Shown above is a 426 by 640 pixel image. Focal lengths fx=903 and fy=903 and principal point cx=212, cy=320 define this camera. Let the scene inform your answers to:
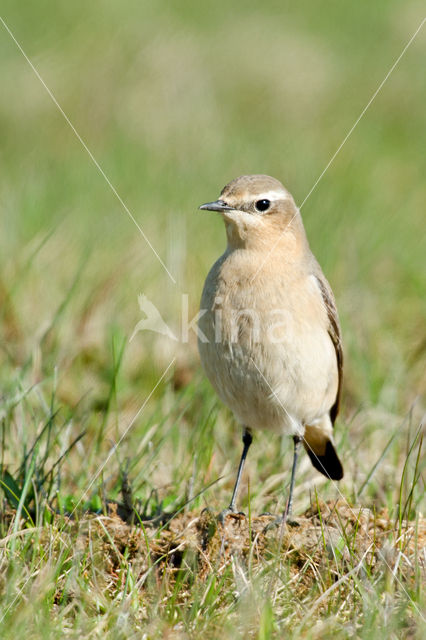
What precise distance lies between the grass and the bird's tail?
0.11 meters

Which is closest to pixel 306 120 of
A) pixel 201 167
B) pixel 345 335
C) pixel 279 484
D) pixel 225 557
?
pixel 201 167

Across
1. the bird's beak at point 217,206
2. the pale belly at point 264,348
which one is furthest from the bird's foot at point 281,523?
the bird's beak at point 217,206

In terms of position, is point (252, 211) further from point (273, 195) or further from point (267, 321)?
point (267, 321)

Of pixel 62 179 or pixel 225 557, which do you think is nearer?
pixel 225 557

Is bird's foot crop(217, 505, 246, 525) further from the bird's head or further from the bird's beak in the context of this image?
the bird's beak

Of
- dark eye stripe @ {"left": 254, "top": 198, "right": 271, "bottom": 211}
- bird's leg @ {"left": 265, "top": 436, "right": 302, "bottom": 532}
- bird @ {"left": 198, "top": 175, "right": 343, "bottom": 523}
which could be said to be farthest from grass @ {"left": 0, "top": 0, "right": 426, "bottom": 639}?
dark eye stripe @ {"left": 254, "top": 198, "right": 271, "bottom": 211}

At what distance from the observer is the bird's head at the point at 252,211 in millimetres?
4992

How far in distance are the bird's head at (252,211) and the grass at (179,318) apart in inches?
38.4

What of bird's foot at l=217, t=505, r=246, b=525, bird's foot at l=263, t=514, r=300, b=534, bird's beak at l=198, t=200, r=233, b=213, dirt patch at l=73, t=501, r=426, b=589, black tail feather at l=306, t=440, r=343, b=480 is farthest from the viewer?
black tail feather at l=306, t=440, r=343, b=480

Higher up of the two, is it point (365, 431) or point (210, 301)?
point (210, 301)

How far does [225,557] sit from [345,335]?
2.85 metres

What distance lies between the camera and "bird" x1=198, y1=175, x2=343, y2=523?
15.7ft

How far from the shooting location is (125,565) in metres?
4.19

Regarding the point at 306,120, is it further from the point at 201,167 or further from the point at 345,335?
the point at 345,335
